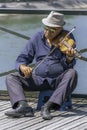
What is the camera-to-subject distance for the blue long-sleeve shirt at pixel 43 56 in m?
5.50

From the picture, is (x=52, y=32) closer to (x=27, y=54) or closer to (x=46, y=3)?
(x=27, y=54)

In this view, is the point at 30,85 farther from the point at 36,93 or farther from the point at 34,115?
Result: the point at 36,93

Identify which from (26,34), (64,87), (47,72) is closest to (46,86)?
(47,72)

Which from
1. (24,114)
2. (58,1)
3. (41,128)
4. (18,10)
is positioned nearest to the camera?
(41,128)

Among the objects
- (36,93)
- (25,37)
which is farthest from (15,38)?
(36,93)

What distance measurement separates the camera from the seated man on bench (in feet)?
17.7

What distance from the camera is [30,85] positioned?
5.61m

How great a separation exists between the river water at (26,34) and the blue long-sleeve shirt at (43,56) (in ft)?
1.94

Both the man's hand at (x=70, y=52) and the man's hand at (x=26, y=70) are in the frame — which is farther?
the man's hand at (x=26, y=70)

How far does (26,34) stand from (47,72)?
105 cm

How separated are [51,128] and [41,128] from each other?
0.32 ft

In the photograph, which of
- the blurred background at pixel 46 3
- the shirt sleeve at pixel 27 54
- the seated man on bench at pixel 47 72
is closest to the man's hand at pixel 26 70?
the seated man on bench at pixel 47 72

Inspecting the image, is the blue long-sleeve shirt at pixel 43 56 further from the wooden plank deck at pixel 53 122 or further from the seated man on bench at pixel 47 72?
the wooden plank deck at pixel 53 122

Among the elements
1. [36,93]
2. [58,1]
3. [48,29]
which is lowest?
[58,1]
